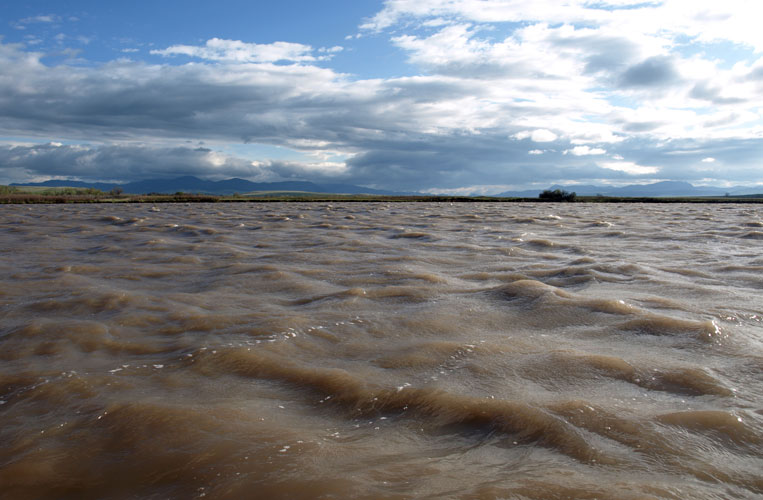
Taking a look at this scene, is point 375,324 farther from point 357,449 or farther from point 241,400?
point 357,449

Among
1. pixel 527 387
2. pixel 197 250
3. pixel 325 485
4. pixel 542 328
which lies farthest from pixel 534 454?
pixel 197 250

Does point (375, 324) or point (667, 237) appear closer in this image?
point (375, 324)

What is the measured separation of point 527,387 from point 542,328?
164 centimetres

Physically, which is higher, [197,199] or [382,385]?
[197,199]

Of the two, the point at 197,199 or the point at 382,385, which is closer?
the point at 382,385

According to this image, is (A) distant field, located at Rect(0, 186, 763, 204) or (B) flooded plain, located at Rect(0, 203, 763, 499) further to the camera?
(A) distant field, located at Rect(0, 186, 763, 204)

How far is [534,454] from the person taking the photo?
2.96 metres

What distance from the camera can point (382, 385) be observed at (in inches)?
153

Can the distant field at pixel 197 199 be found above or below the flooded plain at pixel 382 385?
above

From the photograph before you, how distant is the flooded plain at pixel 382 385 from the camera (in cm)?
277

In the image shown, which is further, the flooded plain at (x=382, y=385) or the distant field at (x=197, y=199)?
the distant field at (x=197, y=199)

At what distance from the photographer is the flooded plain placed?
2.77 meters

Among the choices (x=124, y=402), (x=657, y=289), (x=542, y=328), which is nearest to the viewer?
(x=124, y=402)

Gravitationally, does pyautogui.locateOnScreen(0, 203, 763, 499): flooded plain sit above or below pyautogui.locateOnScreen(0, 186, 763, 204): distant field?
below
